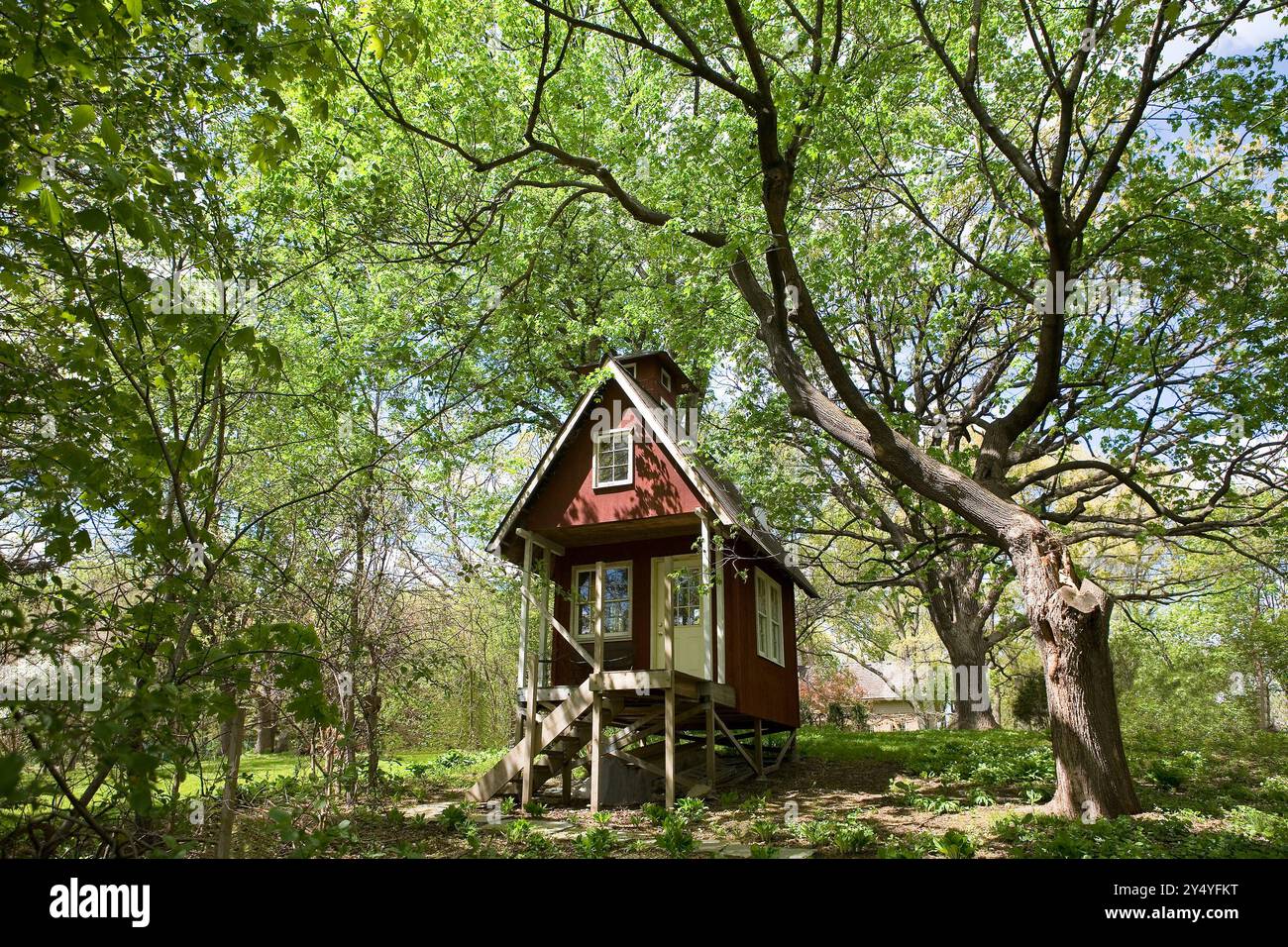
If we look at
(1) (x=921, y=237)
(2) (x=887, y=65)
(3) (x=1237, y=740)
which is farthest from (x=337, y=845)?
(3) (x=1237, y=740)

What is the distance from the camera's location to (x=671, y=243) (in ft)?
39.2

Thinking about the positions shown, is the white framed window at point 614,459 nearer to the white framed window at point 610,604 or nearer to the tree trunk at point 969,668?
the white framed window at point 610,604

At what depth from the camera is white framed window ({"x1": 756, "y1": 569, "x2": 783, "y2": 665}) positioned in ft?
56.4

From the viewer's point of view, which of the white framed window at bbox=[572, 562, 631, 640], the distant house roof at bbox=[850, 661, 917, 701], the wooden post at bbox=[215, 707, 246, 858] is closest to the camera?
the wooden post at bbox=[215, 707, 246, 858]

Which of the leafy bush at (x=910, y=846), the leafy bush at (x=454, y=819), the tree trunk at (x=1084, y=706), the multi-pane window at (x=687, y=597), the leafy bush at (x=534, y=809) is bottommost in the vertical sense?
the leafy bush at (x=534, y=809)

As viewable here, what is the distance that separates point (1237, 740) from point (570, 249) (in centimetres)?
1727

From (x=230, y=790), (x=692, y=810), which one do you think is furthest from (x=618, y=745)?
(x=230, y=790)

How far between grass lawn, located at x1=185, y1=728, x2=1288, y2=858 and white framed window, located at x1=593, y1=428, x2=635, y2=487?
5678 millimetres

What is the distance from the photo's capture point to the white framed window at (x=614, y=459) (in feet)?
51.3

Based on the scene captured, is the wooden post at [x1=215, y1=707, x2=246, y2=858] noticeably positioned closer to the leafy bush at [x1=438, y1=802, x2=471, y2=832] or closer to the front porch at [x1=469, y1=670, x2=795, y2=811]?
the leafy bush at [x1=438, y1=802, x2=471, y2=832]

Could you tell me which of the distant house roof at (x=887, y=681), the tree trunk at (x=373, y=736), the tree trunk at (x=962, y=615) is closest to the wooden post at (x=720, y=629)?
the tree trunk at (x=373, y=736)

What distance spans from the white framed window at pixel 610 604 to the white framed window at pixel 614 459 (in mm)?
1860

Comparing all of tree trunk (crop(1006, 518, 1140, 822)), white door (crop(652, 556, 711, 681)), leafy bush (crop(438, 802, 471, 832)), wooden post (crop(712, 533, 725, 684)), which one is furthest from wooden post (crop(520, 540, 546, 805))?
tree trunk (crop(1006, 518, 1140, 822))
